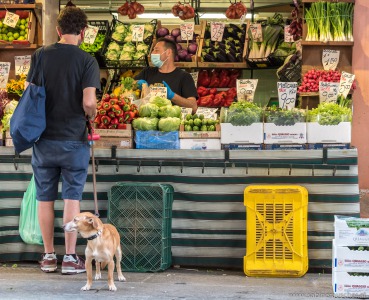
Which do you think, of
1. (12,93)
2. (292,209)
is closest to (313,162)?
(292,209)

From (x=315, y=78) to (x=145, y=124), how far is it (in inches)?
114

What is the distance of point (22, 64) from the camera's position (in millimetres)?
10664

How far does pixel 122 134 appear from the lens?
754cm

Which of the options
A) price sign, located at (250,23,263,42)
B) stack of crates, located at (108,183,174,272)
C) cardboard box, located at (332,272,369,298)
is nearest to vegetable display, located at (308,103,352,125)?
stack of crates, located at (108,183,174,272)

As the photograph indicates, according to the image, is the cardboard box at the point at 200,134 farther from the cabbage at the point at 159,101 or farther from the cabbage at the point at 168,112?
the cabbage at the point at 159,101

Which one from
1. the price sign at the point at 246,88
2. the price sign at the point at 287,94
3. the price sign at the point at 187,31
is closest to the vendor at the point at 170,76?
the price sign at the point at 246,88

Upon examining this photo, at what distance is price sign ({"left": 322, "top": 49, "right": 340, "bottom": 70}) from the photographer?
9.88m

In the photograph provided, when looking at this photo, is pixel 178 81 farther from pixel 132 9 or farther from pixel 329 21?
pixel 132 9

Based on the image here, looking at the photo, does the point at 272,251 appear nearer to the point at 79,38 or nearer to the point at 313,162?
the point at 313,162

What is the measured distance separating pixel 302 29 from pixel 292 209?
408 centimetres

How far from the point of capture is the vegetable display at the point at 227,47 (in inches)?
460

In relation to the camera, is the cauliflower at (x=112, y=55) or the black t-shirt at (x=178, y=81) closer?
the black t-shirt at (x=178, y=81)

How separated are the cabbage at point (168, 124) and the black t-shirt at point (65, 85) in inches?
35.9

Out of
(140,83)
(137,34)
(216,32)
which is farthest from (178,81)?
(216,32)
